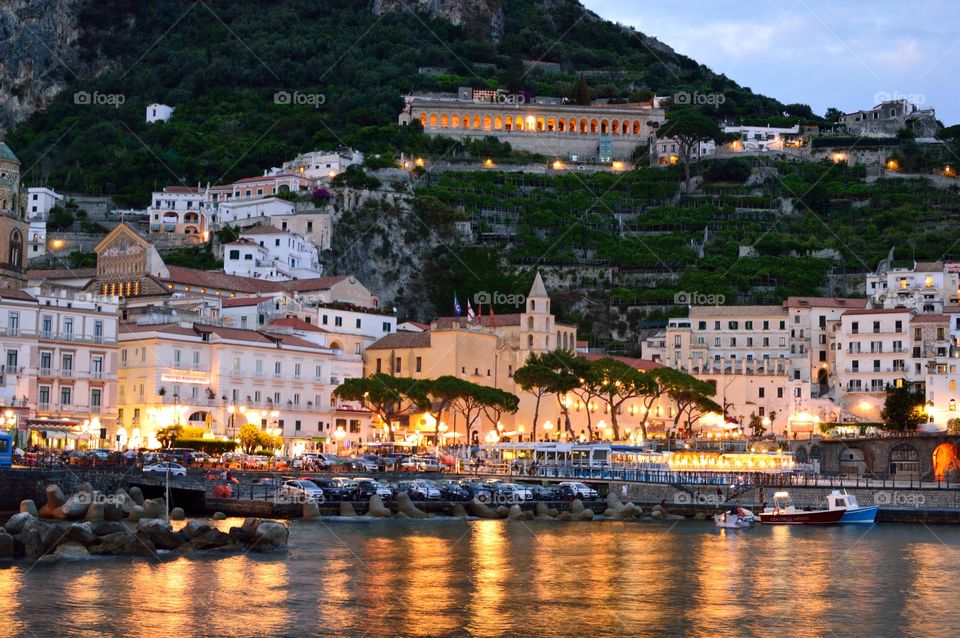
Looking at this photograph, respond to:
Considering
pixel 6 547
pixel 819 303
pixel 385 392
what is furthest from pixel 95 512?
pixel 819 303

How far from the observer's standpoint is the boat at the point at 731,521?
212ft

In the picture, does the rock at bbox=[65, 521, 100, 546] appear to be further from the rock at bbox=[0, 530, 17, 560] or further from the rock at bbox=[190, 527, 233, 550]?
the rock at bbox=[190, 527, 233, 550]

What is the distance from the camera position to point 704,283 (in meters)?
122

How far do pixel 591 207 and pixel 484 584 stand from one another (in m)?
101

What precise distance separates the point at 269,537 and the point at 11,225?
50.2 metres

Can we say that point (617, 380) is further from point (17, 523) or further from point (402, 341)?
point (17, 523)

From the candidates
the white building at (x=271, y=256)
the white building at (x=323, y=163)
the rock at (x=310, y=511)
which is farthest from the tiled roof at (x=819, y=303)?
the rock at (x=310, y=511)

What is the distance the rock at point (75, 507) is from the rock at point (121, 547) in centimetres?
748

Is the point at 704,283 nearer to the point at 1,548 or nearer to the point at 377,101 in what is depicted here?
the point at 377,101

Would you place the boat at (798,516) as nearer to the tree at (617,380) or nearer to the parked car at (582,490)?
the parked car at (582,490)

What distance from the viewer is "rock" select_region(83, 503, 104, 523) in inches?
2057

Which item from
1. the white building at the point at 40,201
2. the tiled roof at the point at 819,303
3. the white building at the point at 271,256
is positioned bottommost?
the tiled roof at the point at 819,303

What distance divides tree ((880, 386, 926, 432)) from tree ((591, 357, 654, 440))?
1557 centimetres

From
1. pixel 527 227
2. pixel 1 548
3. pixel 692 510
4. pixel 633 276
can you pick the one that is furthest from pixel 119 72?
pixel 1 548
